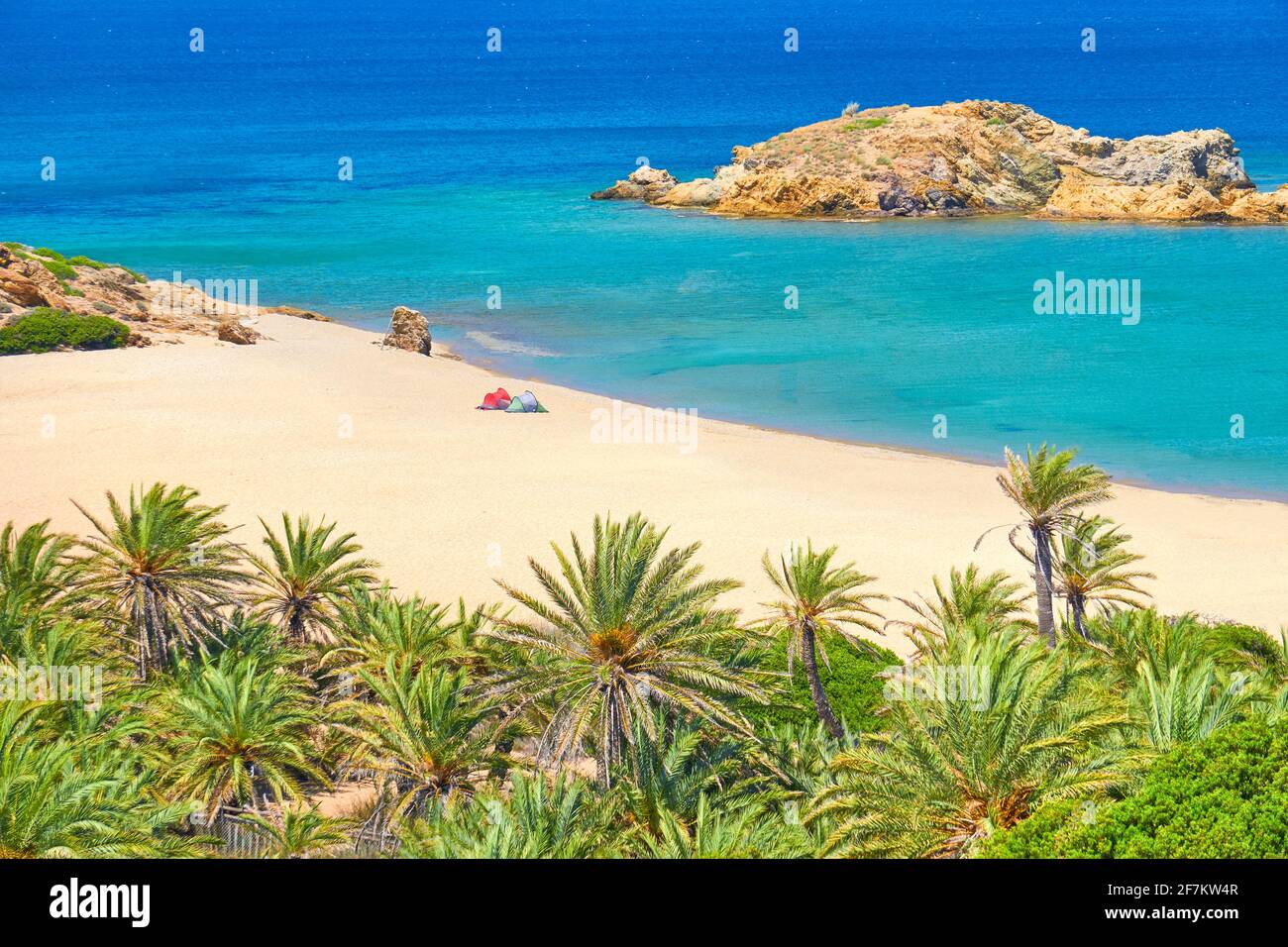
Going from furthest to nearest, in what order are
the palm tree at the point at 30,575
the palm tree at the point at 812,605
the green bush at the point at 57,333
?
1. the green bush at the point at 57,333
2. the palm tree at the point at 30,575
3. the palm tree at the point at 812,605

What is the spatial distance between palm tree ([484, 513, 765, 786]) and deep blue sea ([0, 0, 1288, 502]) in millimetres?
16951

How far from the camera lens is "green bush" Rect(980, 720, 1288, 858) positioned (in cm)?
1062

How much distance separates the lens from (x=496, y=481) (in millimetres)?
32094

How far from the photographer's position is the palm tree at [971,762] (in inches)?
476

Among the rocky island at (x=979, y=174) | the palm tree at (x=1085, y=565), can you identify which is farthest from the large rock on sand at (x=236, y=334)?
the rocky island at (x=979, y=174)

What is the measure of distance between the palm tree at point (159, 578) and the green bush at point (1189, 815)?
11.7 metres

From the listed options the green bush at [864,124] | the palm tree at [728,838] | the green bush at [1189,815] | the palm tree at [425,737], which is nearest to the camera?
the green bush at [1189,815]

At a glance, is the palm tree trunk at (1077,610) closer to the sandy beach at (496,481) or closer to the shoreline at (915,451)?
the sandy beach at (496,481)

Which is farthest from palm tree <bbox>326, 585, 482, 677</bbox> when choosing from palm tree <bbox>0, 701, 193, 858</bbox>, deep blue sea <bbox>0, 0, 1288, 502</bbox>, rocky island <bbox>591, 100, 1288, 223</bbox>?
rocky island <bbox>591, 100, 1288, 223</bbox>

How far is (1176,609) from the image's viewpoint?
81.8 ft

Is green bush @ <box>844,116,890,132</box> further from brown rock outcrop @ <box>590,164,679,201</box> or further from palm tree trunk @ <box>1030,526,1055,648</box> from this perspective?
palm tree trunk @ <box>1030,526,1055,648</box>

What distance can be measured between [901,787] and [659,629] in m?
3.52

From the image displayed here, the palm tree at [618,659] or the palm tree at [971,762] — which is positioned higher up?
the palm tree at [618,659]
